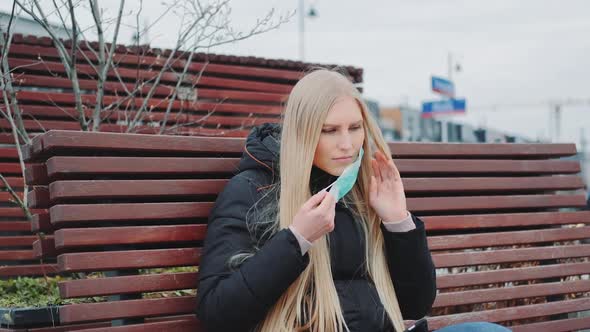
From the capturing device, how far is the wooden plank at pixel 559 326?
4.41 metres

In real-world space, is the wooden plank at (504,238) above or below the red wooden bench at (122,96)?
below

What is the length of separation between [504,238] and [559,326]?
600 mm

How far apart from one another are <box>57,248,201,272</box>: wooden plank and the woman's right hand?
650mm

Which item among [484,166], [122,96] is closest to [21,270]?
[122,96]

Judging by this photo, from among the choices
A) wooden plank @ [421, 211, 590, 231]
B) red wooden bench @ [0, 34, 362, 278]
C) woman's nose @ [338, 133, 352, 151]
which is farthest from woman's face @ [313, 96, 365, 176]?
red wooden bench @ [0, 34, 362, 278]

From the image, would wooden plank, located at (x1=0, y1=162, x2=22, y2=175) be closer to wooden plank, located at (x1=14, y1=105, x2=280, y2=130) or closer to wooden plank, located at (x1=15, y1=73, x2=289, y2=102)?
wooden plank, located at (x1=14, y1=105, x2=280, y2=130)

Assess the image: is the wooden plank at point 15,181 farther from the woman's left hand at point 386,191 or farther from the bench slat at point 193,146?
the woman's left hand at point 386,191

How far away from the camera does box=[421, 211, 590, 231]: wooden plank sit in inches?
165

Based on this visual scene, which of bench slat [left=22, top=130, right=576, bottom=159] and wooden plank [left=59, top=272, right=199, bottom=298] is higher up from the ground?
bench slat [left=22, top=130, right=576, bottom=159]

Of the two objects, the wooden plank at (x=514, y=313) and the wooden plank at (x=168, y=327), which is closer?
the wooden plank at (x=168, y=327)

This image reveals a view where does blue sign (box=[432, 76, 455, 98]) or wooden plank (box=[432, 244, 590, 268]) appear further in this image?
blue sign (box=[432, 76, 455, 98])

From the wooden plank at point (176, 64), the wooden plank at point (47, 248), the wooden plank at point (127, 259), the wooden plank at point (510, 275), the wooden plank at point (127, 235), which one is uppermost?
the wooden plank at point (176, 64)

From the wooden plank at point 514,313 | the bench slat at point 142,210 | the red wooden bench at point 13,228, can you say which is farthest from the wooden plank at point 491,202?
the red wooden bench at point 13,228

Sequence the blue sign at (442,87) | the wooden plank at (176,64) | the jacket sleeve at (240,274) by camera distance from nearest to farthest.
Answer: the jacket sleeve at (240,274) < the wooden plank at (176,64) < the blue sign at (442,87)
